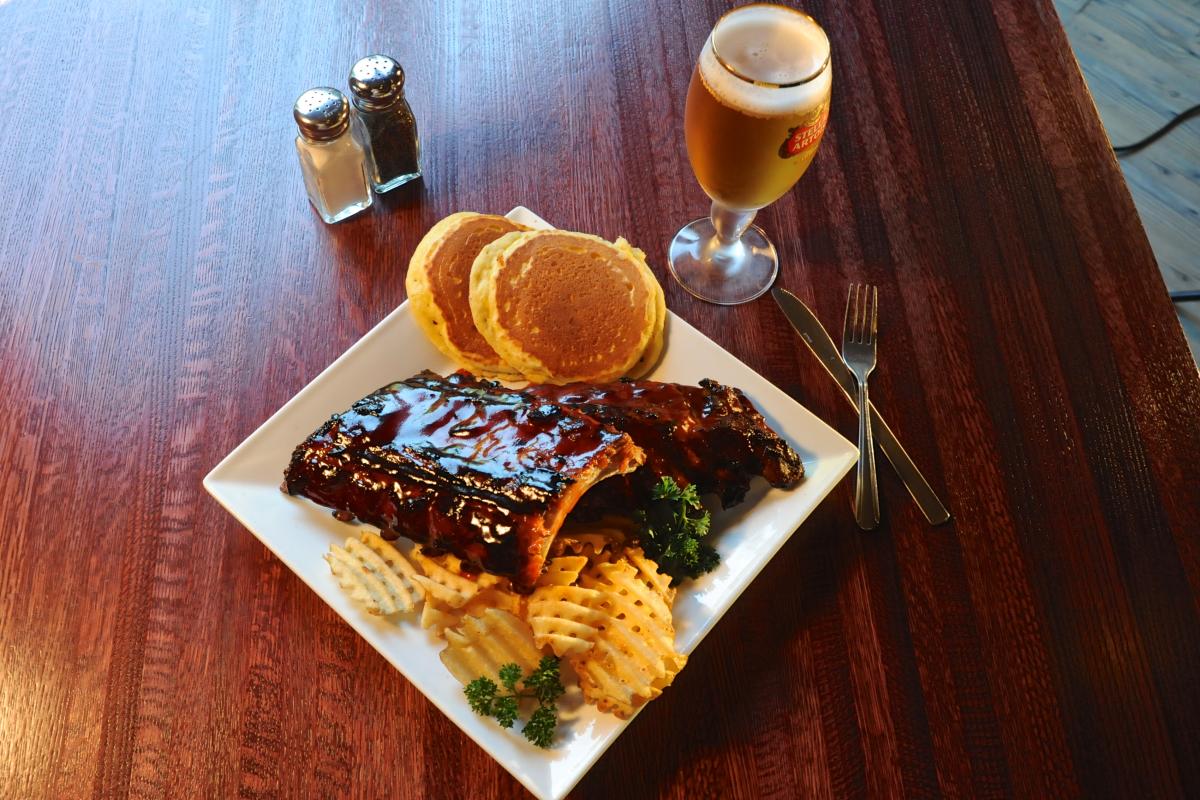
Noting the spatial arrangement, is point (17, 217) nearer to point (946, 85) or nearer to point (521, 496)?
point (521, 496)

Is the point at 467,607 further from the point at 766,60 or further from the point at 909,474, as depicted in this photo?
the point at 766,60

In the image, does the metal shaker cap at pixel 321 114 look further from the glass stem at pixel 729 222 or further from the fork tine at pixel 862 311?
the fork tine at pixel 862 311

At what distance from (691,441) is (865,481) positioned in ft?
1.65

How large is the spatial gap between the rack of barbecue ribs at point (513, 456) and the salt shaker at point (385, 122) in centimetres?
77

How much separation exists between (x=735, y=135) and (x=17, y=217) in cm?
202

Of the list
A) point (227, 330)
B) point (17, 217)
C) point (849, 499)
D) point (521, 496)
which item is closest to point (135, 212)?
point (17, 217)

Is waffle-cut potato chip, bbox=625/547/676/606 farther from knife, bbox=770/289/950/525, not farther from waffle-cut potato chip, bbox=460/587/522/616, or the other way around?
knife, bbox=770/289/950/525

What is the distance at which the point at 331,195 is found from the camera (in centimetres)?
251

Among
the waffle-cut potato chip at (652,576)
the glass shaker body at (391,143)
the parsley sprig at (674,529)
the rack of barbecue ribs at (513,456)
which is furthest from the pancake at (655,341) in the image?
the glass shaker body at (391,143)

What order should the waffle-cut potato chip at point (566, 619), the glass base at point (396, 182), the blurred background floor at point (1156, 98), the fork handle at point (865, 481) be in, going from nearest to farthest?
the waffle-cut potato chip at point (566, 619)
the fork handle at point (865, 481)
the glass base at point (396, 182)
the blurred background floor at point (1156, 98)

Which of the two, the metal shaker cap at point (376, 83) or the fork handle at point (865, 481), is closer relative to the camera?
the fork handle at point (865, 481)

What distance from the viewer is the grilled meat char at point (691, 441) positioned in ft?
6.43

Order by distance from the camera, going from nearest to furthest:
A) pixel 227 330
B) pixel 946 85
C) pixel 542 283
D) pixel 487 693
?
pixel 487 693 → pixel 542 283 → pixel 227 330 → pixel 946 85

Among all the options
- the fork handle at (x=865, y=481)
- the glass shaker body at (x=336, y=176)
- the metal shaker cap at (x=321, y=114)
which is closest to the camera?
the fork handle at (x=865, y=481)
